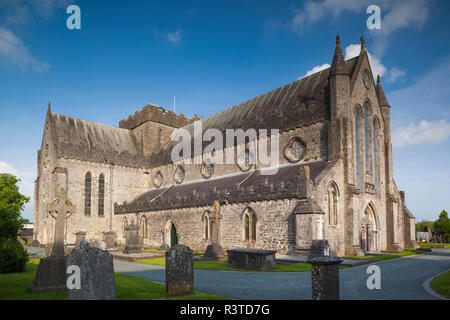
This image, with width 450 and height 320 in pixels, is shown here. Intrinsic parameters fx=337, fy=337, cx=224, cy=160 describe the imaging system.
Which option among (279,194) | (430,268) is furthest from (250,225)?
(430,268)

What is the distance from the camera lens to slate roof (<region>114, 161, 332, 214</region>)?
2222cm

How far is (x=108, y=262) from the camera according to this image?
810cm

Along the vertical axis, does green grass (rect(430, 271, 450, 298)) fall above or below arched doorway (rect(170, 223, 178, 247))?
above

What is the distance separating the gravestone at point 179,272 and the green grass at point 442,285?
23.7 ft

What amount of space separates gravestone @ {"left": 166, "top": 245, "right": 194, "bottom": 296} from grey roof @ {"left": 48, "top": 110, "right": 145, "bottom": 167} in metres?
28.3

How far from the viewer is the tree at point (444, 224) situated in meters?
47.2

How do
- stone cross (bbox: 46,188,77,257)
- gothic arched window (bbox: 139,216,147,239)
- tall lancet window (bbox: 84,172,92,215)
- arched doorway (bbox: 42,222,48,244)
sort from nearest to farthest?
1. stone cross (bbox: 46,188,77,257)
2. gothic arched window (bbox: 139,216,147,239)
3. arched doorway (bbox: 42,222,48,244)
4. tall lancet window (bbox: 84,172,92,215)

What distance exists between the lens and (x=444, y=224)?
47.4 m

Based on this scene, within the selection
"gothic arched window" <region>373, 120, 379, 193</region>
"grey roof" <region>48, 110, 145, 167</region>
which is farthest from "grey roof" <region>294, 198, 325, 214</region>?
"grey roof" <region>48, 110, 145, 167</region>

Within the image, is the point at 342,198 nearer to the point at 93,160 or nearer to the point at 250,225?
the point at 250,225

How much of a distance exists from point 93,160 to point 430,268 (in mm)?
31705

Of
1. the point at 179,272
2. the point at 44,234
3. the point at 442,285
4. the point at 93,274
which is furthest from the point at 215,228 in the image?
the point at 44,234

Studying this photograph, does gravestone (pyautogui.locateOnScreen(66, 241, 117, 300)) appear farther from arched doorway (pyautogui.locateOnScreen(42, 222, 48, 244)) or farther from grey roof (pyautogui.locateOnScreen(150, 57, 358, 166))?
arched doorway (pyautogui.locateOnScreen(42, 222, 48, 244))

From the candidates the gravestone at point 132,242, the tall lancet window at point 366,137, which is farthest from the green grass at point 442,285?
the gravestone at point 132,242
